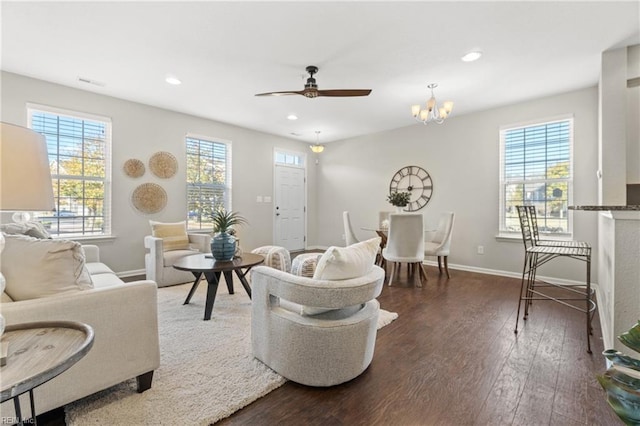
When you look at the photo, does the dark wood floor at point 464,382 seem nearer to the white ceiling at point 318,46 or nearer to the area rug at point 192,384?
the area rug at point 192,384

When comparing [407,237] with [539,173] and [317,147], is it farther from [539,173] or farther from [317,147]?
[317,147]

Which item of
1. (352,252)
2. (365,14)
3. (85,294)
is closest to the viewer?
(85,294)

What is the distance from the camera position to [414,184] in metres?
5.72

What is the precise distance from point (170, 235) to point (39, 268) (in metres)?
2.98

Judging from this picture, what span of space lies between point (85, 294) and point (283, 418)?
1204 millimetres

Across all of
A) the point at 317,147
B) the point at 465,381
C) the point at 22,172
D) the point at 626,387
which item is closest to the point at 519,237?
the point at 465,381

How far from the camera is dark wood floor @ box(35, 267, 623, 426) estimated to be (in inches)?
60.4

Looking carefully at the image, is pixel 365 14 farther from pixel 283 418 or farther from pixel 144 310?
pixel 283 418

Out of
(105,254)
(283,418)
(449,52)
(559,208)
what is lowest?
(283,418)

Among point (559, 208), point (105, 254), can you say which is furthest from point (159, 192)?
point (559, 208)

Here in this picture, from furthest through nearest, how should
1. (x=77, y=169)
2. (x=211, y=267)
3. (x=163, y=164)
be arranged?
(x=163, y=164)
(x=77, y=169)
(x=211, y=267)

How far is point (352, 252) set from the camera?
1.85 meters

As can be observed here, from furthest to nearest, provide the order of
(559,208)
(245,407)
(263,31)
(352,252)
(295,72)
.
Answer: (559,208)
(295,72)
(263,31)
(352,252)
(245,407)

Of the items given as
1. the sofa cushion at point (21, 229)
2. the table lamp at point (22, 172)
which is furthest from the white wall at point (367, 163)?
the table lamp at point (22, 172)
